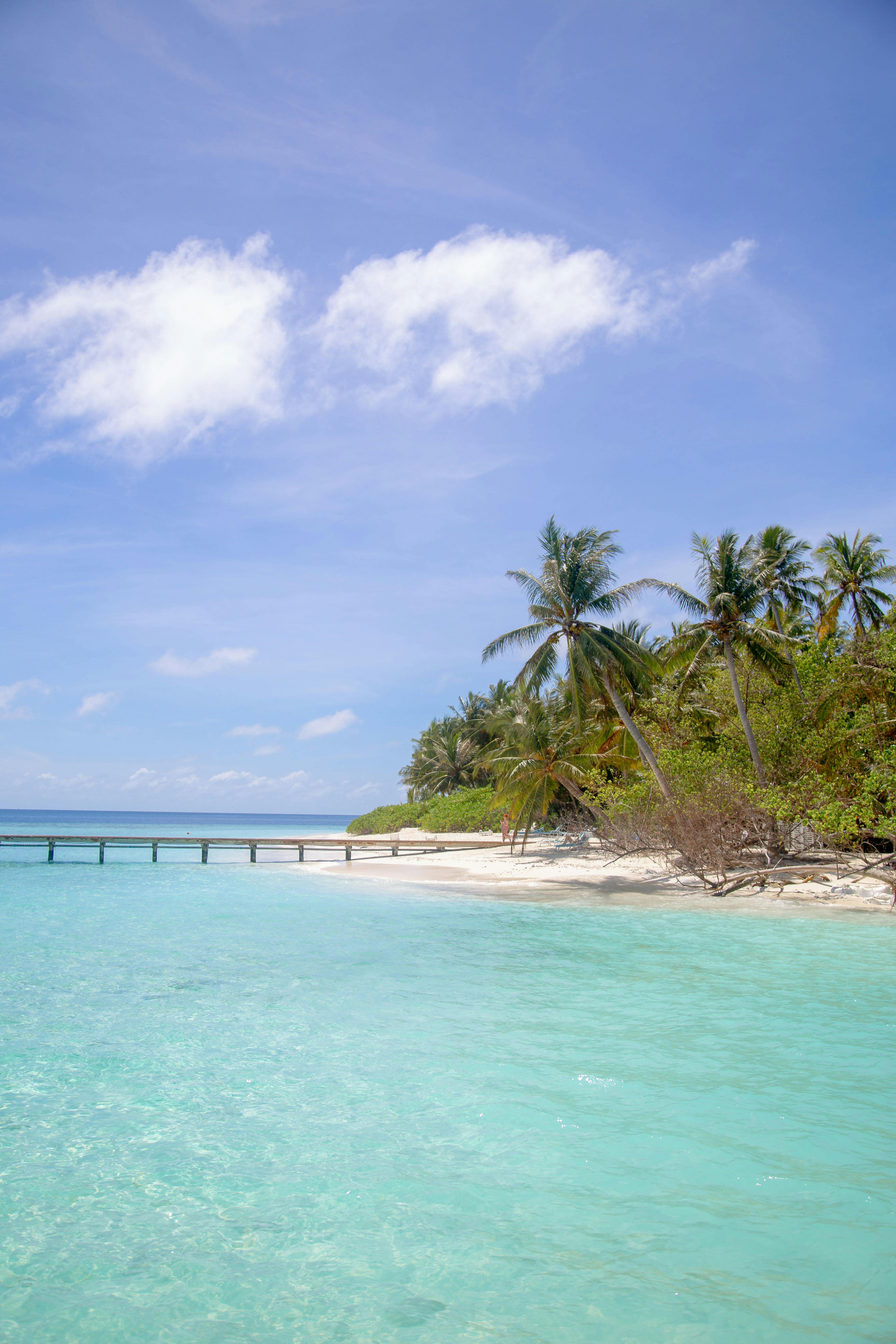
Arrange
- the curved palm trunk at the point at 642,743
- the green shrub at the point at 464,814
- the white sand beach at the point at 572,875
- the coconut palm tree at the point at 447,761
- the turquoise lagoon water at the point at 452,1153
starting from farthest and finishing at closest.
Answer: the coconut palm tree at the point at 447,761 → the green shrub at the point at 464,814 → the curved palm trunk at the point at 642,743 → the white sand beach at the point at 572,875 → the turquoise lagoon water at the point at 452,1153

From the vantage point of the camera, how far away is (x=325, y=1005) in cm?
907

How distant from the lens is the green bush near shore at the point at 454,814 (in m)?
35.8

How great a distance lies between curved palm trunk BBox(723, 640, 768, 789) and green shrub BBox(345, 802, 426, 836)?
1086 inches

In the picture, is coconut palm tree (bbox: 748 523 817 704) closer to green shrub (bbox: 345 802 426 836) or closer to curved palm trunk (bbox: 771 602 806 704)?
curved palm trunk (bbox: 771 602 806 704)

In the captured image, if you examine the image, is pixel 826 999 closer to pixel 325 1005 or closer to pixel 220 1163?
pixel 325 1005

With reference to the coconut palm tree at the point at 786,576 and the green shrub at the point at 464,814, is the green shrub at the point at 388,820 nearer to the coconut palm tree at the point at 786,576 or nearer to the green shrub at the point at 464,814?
the green shrub at the point at 464,814

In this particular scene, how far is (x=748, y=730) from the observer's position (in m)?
18.0

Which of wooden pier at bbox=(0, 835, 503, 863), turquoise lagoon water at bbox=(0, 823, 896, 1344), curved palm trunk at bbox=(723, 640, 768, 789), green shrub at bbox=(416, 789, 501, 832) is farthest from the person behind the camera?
green shrub at bbox=(416, 789, 501, 832)

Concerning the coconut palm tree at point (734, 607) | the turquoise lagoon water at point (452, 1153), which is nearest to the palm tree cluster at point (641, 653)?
the coconut palm tree at point (734, 607)

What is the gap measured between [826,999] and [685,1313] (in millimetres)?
6477

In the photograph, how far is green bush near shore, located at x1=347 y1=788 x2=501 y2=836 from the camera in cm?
3581

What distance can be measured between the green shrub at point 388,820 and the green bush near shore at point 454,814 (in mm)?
40

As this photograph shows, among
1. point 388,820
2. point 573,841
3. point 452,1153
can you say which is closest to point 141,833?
point 388,820

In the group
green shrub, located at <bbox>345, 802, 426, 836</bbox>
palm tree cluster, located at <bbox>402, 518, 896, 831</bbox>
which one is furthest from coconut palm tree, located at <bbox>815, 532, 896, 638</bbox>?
green shrub, located at <bbox>345, 802, 426, 836</bbox>
